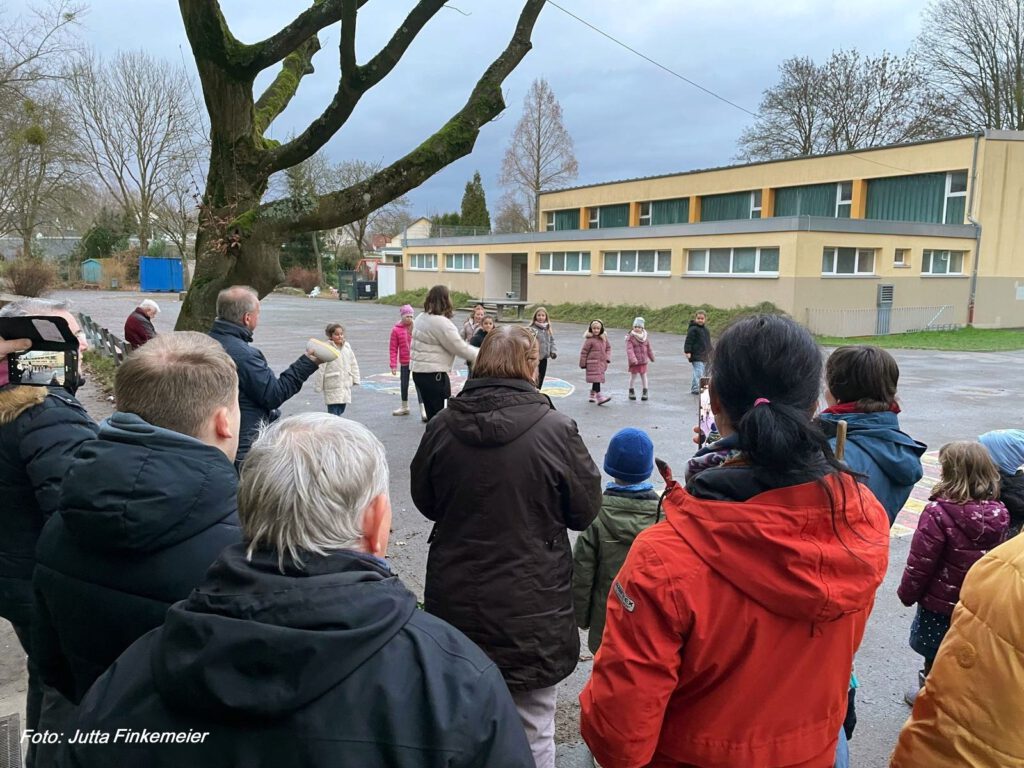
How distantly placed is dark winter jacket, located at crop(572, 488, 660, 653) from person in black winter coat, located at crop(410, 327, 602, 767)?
422mm

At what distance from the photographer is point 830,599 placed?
4.99 ft

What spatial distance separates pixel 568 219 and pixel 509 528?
44.8m

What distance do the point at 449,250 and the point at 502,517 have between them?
144 feet

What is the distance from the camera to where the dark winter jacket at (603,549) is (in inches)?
122

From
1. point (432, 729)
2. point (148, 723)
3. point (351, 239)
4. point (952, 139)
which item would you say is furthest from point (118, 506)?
point (351, 239)

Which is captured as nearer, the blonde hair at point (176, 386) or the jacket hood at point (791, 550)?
the jacket hood at point (791, 550)

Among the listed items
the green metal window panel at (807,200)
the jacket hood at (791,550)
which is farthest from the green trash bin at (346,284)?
the jacket hood at (791,550)

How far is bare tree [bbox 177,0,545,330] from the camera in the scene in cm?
396

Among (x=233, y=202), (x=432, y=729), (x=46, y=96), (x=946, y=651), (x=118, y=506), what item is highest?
(x=46, y=96)

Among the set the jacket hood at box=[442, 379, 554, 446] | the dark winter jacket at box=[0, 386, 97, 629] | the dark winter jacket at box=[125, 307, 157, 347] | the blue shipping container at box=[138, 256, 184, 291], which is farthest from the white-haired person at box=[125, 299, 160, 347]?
the blue shipping container at box=[138, 256, 184, 291]

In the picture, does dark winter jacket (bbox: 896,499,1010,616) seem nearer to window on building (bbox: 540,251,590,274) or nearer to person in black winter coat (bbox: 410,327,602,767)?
person in black winter coat (bbox: 410,327,602,767)

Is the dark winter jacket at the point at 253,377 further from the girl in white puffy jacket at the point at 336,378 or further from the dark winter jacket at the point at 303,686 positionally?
the girl in white puffy jacket at the point at 336,378

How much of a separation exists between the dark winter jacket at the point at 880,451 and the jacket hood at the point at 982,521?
0.69m

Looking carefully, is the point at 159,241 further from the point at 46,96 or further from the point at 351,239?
the point at 46,96
